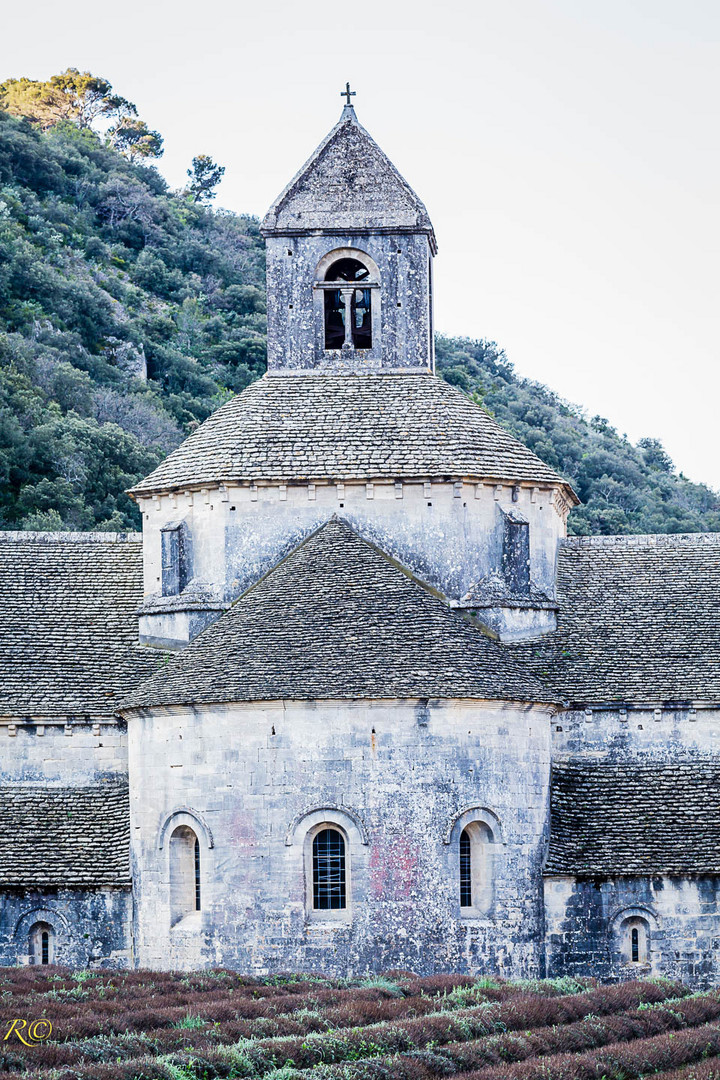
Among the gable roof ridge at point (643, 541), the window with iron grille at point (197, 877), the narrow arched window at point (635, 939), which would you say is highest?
the gable roof ridge at point (643, 541)

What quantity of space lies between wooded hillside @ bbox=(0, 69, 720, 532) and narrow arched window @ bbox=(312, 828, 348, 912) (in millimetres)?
27920

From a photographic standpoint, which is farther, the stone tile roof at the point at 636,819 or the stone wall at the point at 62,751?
the stone wall at the point at 62,751

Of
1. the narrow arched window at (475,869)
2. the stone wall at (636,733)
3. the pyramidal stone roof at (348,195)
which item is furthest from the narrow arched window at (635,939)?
the pyramidal stone roof at (348,195)

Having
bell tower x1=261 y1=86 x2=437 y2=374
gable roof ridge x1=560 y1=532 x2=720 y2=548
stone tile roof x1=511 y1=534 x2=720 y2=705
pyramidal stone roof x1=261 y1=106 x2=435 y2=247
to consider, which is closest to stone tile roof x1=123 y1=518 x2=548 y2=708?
stone tile roof x1=511 y1=534 x2=720 y2=705

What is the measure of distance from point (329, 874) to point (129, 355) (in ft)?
188

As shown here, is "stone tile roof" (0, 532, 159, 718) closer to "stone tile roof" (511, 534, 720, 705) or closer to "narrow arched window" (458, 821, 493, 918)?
"narrow arched window" (458, 821, 493, 918)

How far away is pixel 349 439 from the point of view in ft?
118

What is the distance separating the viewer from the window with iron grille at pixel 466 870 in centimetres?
3083

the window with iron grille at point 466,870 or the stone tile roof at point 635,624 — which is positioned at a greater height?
the stone tile roof at point 635,624

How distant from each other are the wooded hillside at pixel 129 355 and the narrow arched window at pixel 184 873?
1042 inches

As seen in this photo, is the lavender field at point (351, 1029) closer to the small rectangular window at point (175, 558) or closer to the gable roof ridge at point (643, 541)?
the small rectangular window at point (175, 558)

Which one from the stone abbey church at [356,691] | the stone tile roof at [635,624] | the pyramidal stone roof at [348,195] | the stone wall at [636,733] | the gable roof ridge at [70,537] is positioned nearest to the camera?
the stone abbey church at [356,691]

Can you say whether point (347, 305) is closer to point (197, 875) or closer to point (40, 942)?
point (197, 875)

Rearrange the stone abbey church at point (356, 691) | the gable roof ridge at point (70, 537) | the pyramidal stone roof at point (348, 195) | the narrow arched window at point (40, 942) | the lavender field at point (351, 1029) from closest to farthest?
the lavender field at point (351, 1029), the stone abbey church at point (356, 691), the narrow arched window at point (40, 942), the gable roof ridge at point (70, 537), the pyramidal stone roof at point (348, 195)
